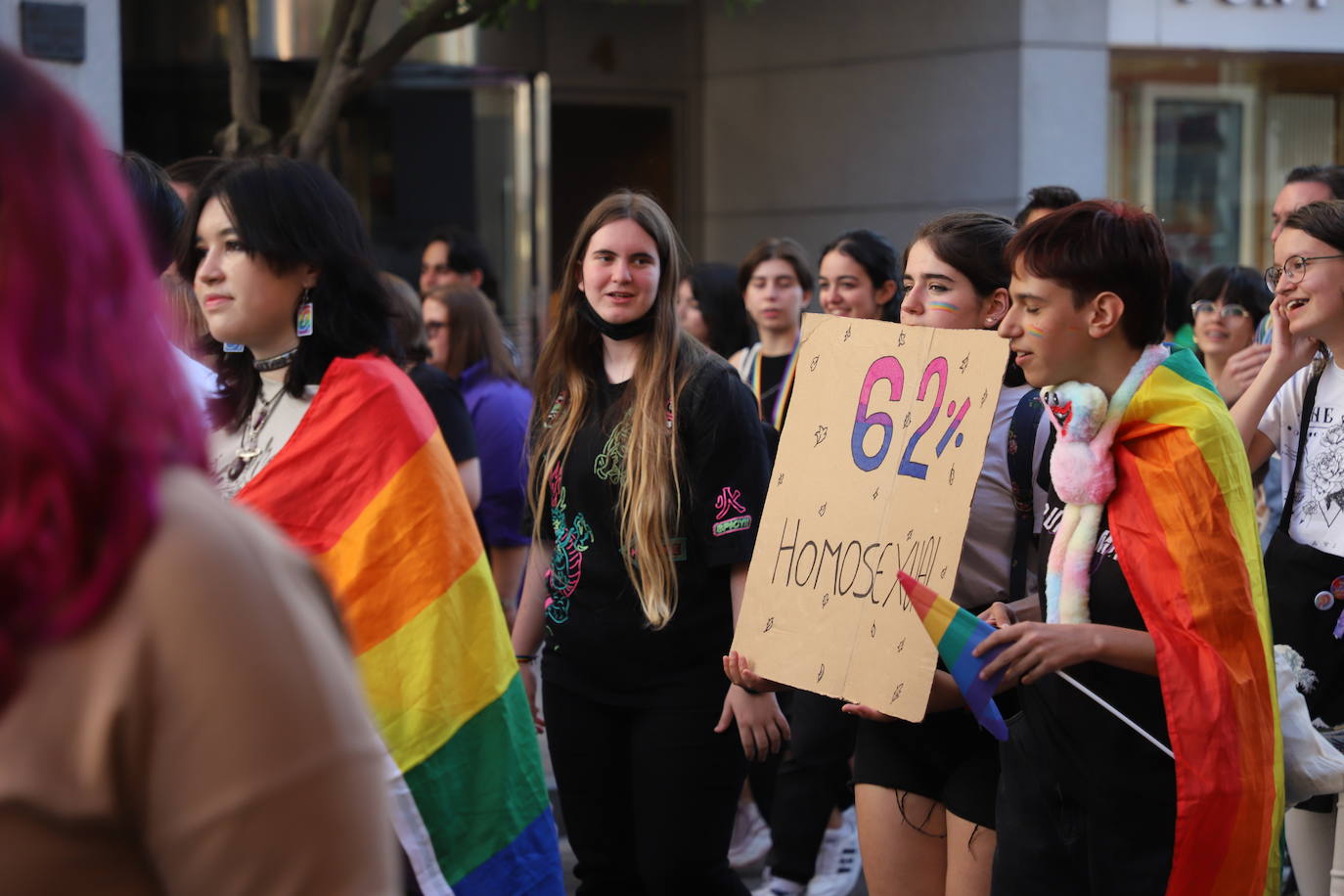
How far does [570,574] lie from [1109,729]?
1.54 meters

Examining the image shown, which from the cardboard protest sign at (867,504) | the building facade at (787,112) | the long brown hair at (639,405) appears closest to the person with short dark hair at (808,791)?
the long brown hair at (639,405)

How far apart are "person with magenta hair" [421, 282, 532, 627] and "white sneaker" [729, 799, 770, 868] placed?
129 centimetres

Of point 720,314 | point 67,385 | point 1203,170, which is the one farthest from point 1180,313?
point 1203,170

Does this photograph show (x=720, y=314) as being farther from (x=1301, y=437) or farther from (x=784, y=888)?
(x=1301, y=437)

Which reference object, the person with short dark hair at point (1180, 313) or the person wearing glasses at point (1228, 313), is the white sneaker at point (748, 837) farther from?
the person with short dark hair at point (1180, 313)

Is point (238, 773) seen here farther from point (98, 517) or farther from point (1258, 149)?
point (1258, 149)

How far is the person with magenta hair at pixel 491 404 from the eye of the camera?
6.52m

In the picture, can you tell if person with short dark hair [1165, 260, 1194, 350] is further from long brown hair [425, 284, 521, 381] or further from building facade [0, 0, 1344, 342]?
building facade [0, 0, 1344, 342]

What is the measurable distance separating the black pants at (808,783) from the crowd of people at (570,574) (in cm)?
96

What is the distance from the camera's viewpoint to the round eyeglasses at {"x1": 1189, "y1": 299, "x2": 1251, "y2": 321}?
651cm

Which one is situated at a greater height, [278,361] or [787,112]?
[787,112]

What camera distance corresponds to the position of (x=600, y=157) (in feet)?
46.8

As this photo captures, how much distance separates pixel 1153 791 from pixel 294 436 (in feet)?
6.30

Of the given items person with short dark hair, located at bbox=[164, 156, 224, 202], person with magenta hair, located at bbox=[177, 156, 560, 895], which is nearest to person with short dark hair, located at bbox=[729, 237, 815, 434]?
person with short dark hair, located at bbox=[164, 156, 224, 202]
